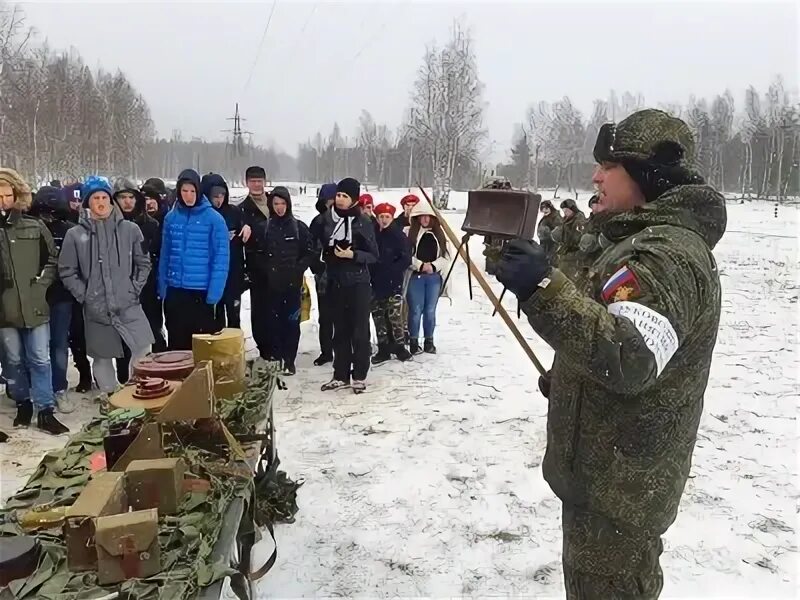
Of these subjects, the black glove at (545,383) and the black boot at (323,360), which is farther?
the black boot at (323,360)

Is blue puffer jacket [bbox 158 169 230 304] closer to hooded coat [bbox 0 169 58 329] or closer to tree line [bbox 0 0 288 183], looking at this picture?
hooded coat [bbox 0 169 58 329]

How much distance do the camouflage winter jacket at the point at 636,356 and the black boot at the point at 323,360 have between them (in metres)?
5.17

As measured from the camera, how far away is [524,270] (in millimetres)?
1608

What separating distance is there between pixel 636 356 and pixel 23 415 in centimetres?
517

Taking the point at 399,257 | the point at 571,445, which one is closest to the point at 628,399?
the point at 571,445

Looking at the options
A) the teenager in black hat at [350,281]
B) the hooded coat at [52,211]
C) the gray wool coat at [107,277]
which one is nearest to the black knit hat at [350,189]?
the teenager in black hat at [350,281]

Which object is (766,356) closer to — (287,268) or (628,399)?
(287,268)

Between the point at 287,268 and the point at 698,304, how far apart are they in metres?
5.03

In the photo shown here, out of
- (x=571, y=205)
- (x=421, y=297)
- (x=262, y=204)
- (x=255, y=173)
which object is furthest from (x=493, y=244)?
(x=571, y=205)

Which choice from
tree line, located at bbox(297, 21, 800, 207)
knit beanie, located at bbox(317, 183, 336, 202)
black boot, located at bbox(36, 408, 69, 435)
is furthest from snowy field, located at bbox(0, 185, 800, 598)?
tree line, located at bbox(297, 21, 800, 207)

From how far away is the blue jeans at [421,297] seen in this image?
757cm

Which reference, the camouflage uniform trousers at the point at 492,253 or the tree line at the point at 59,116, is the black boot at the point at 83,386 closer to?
the camouflage uniform trousers at the point at 492,253

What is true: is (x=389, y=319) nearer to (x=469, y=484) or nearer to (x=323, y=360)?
(x=323, y=360)

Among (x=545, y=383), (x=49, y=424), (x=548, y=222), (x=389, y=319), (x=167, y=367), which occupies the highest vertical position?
(x=548, y=222)
